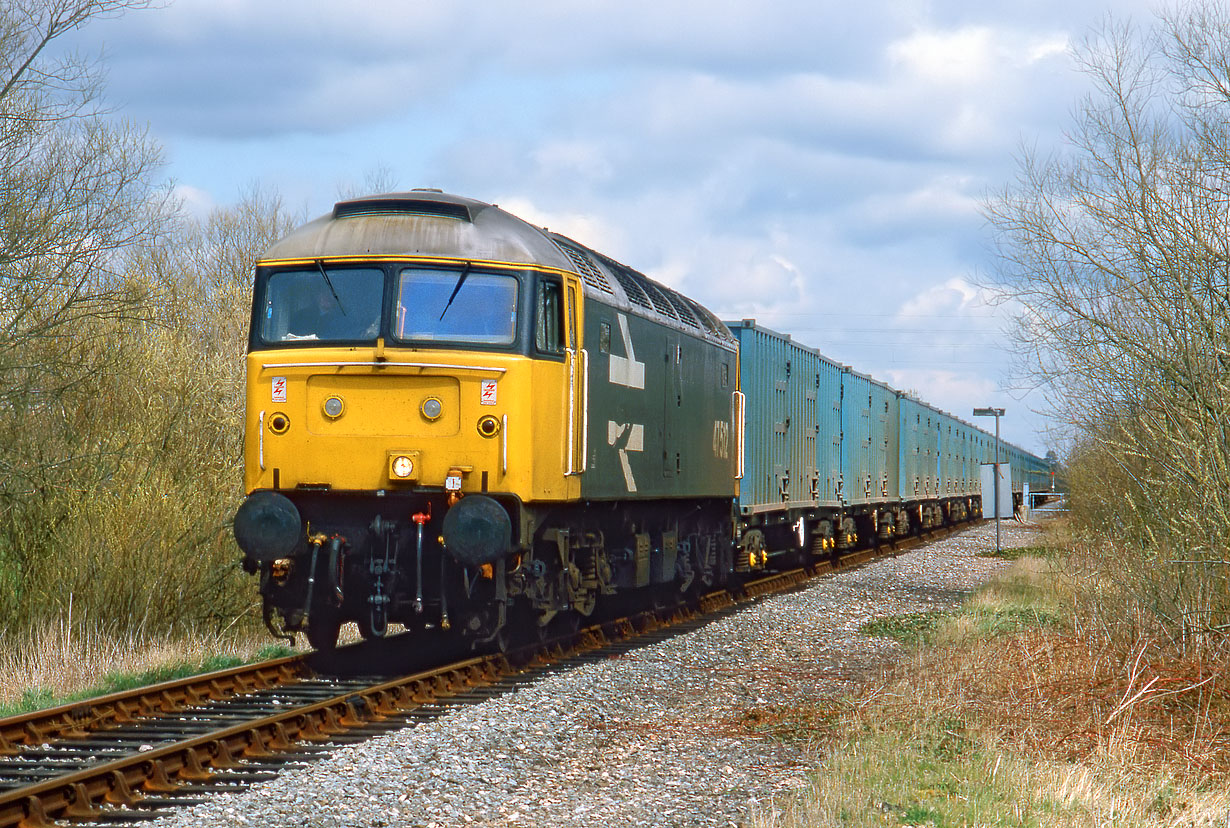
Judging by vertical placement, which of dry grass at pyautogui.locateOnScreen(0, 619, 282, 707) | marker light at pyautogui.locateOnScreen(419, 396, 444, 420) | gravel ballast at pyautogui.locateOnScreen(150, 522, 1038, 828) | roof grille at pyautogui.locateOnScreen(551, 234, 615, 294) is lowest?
gravel ballast at pyautogui.locateOnScreen(150, 522, 1038, 828)

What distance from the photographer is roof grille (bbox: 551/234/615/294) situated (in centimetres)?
1088

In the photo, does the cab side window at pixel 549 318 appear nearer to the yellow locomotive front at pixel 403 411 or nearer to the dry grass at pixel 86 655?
the yellow locomotive front at pixel 403 411

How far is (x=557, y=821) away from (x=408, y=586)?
4051 millimetres

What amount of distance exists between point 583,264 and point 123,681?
4.79m

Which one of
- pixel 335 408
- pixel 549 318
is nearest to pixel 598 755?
pixel 335 408

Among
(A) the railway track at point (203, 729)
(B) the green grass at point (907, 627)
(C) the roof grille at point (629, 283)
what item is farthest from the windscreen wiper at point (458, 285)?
(B) the green grass at point (907, 627)

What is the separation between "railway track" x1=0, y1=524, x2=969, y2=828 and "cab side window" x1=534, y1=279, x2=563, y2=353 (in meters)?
2.49

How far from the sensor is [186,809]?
6055 mm

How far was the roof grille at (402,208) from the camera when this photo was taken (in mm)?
10219

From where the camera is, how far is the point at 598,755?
24.9 ft

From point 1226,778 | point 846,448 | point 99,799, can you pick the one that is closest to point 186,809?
point 99,799

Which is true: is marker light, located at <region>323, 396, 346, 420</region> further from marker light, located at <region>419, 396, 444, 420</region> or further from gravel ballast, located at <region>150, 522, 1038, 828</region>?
gravel ballast, located at <region>150, 522, 1038, 828</region>

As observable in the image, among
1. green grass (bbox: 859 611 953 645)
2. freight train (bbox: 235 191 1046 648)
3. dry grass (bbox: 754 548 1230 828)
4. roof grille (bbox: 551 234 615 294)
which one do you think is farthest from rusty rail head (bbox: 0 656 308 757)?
green grass (bbox: 859 611 953 645)

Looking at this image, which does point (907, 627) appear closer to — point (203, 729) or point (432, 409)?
point (432, 409)
